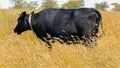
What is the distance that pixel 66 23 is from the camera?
933cm

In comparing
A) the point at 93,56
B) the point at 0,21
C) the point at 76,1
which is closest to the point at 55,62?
the point at 93,56

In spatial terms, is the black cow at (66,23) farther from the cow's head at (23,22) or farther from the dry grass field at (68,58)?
the dry grass field at (68,58)

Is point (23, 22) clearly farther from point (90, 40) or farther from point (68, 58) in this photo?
point (68, 58)

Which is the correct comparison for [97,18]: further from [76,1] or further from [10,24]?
[76,1]

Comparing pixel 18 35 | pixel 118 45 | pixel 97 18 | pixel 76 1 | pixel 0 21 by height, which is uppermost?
pixel 118 45

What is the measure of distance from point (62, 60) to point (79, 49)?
0.44 meters

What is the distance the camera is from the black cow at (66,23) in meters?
8.80

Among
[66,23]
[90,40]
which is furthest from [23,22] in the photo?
[90,40]

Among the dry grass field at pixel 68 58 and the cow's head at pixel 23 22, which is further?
the cow's head at pixel 23 22

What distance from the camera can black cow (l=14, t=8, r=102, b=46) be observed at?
880 centimetres

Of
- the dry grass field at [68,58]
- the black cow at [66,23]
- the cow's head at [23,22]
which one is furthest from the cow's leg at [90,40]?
the cow's head at [23,22]

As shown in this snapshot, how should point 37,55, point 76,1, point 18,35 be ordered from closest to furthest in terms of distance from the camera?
1. point 37,55
2. point 18,35
3. point 76,1

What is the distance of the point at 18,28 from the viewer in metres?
11.0

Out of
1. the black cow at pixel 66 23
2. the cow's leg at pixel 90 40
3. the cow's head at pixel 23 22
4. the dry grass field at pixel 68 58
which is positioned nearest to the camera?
the dry grass field at pixel 68 58
